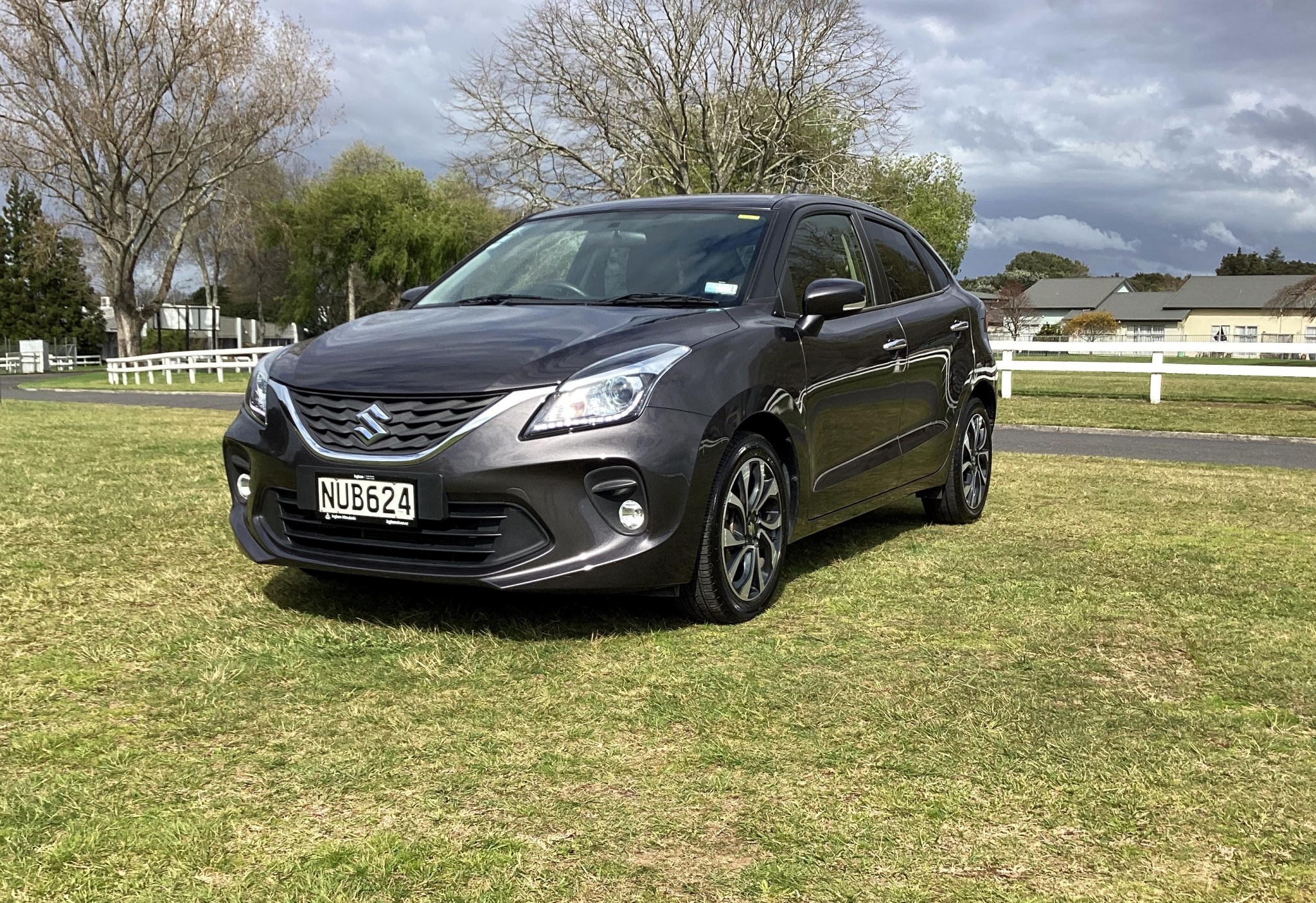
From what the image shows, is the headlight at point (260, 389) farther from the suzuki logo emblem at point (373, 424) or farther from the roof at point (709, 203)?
the roof at point (709, 203)

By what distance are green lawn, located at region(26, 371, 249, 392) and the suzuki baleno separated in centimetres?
2020

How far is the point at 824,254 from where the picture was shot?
5.95 metres

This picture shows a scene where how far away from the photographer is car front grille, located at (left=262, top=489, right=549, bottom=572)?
4285 mm

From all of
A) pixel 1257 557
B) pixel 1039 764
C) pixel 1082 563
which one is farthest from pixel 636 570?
pixel 1257 557

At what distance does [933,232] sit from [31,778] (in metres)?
58.2

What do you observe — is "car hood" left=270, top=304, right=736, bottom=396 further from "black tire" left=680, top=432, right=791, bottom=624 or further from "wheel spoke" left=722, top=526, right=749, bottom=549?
"wheel spoke" left=722, top=526, right=749, bottom=549

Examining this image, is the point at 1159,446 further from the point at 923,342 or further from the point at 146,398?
the point at 146,398

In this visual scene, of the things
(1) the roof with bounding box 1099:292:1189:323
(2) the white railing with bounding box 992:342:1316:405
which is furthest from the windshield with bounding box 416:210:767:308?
(1) the roof with bounding box 1099:292:1189:323

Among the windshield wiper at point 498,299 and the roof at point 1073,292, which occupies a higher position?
the roof at point 1073,292

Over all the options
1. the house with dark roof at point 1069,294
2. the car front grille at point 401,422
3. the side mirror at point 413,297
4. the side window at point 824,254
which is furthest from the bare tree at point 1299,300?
the car front grille at point 401,422

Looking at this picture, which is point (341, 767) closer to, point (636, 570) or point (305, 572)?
point (636, 570)

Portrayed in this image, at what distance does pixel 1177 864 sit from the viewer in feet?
8.90

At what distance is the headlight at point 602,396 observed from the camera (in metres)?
4.27

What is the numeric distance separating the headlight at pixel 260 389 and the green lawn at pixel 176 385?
66.4 feet
